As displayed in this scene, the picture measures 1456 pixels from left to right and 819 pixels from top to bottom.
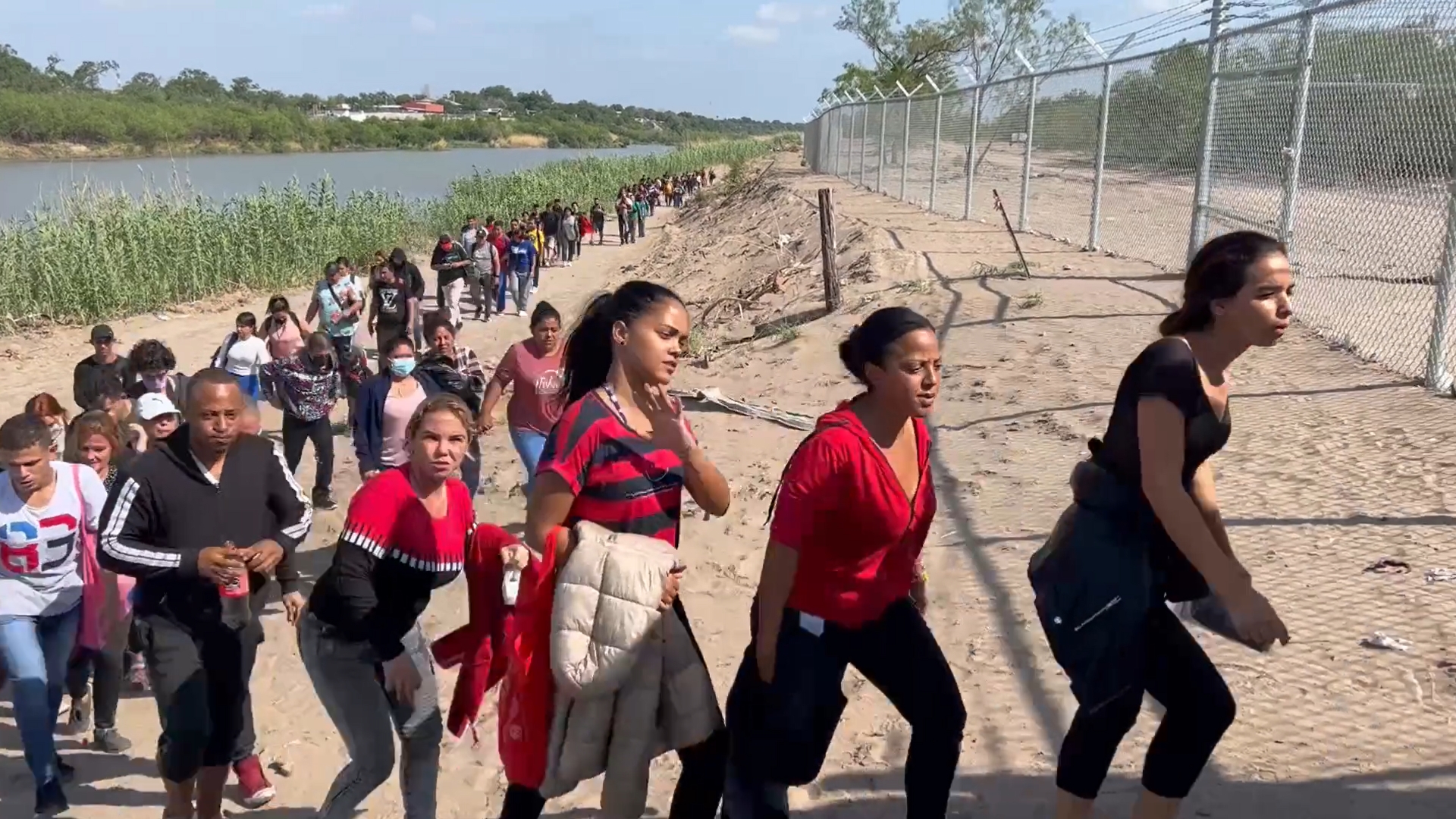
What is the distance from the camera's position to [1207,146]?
31.6 ft

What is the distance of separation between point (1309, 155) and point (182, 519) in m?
8.26

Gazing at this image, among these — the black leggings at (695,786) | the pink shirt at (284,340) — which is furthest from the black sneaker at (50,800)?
the pink shirt at (284,340)

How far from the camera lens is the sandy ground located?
12.3ft

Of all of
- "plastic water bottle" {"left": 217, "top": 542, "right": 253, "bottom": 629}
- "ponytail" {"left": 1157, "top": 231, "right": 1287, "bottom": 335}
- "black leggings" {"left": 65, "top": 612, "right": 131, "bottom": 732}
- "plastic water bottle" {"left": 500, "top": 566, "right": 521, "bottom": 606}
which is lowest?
"black leggings" {"left": 65, "top": 612, "right": 131, "bottom": 732}

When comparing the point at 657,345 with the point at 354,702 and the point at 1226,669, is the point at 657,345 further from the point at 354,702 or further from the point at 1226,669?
the point at 1226,669

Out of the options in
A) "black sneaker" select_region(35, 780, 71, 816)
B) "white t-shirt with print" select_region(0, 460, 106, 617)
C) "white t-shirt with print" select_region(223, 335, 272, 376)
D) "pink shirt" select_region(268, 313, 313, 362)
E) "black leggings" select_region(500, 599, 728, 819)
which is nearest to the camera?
"black leggings" select_region(500, 599, 728, 819)

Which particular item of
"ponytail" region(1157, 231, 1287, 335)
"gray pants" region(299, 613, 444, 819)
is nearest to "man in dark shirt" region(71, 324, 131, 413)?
"gray pants" region(299, 613, 444, 819)

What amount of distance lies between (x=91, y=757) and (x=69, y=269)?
14385mm

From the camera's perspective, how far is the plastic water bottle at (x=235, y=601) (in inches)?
132

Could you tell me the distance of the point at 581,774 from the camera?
2816 millimetres

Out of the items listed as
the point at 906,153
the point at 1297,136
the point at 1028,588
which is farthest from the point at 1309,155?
the point at 906,153

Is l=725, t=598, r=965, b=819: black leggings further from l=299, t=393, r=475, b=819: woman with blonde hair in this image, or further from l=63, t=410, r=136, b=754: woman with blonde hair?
l=63, t=410, r=136, b=754: woman with blonde hair

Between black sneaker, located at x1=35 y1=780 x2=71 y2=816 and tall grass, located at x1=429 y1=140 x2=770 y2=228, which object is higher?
tall grass, located at x1=429 y1=140 x2=770 y2=228

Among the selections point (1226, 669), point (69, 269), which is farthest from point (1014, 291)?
point (69, 269)
